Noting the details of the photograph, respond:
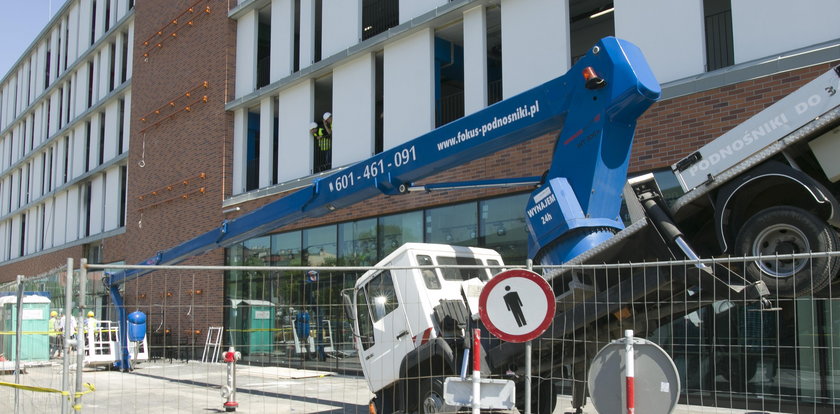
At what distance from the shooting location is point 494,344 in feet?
24.7

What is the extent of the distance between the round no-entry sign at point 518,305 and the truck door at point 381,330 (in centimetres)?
247

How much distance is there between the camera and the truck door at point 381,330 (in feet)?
27.5

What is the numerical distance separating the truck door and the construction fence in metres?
0.02

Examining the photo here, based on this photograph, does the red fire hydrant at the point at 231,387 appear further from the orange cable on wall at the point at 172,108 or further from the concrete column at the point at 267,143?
the orange cable on wall at the point at 172,108

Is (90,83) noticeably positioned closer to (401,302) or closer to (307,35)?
(307,35)

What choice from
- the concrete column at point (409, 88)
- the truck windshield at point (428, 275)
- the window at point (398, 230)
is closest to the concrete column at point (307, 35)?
the concrete column at point (409, 88)

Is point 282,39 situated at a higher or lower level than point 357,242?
higher

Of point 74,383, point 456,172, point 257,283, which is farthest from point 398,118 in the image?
point 74,383

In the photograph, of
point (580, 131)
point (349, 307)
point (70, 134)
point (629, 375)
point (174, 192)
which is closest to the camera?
point (629, 375)

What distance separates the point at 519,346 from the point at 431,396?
54.1 inches

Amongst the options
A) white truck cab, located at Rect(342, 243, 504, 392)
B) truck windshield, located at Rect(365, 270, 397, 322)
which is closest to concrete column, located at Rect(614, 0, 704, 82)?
white truck cab, located at Rect(342, 243, 504, 392)

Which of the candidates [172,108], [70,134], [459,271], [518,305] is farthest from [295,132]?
[70,134]

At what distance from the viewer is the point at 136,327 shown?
61.8 feet

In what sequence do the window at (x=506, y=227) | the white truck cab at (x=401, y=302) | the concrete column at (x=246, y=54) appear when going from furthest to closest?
the concrete column at (x=246, y=54) → the window at (x=506, y=227) → the white truck cab at (x=401, y=302)
